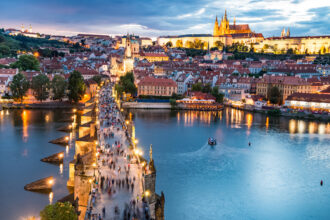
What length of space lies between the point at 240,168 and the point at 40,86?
2495 centimetres

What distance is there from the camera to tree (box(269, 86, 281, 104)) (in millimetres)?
37184

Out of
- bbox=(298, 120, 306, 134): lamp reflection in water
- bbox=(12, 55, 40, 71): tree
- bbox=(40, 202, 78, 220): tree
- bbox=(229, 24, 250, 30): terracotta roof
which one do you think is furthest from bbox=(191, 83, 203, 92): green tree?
bbox=(229, 24, 250, 30): terracotta roof

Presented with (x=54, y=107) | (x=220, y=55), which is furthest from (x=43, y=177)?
(x=220, y=55)

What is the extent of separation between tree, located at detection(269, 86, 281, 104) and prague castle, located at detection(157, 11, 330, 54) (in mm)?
42395

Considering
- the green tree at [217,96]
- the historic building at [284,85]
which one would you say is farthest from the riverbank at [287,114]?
the historic building at [284,85]

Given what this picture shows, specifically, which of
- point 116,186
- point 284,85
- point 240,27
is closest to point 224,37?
point 240,27

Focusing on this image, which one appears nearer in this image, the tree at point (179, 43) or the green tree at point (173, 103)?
the green tree at point (173, 103)

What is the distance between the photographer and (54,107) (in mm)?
33844

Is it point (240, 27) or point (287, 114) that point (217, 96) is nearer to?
point (287, 114)

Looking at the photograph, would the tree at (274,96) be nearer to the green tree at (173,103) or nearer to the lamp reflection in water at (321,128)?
the lamp reflection in water at (321,128)

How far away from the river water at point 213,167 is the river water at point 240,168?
0.13 ft

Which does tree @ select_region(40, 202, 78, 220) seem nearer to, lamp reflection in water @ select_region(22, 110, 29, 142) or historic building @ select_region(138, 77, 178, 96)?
lamp reflection in water @ select_region(22, 110, 29, 142)

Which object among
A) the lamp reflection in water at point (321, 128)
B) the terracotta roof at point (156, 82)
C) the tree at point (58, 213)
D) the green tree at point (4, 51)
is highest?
the green tree at point (4, 51)

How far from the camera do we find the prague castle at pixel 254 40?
7569 centimetres
